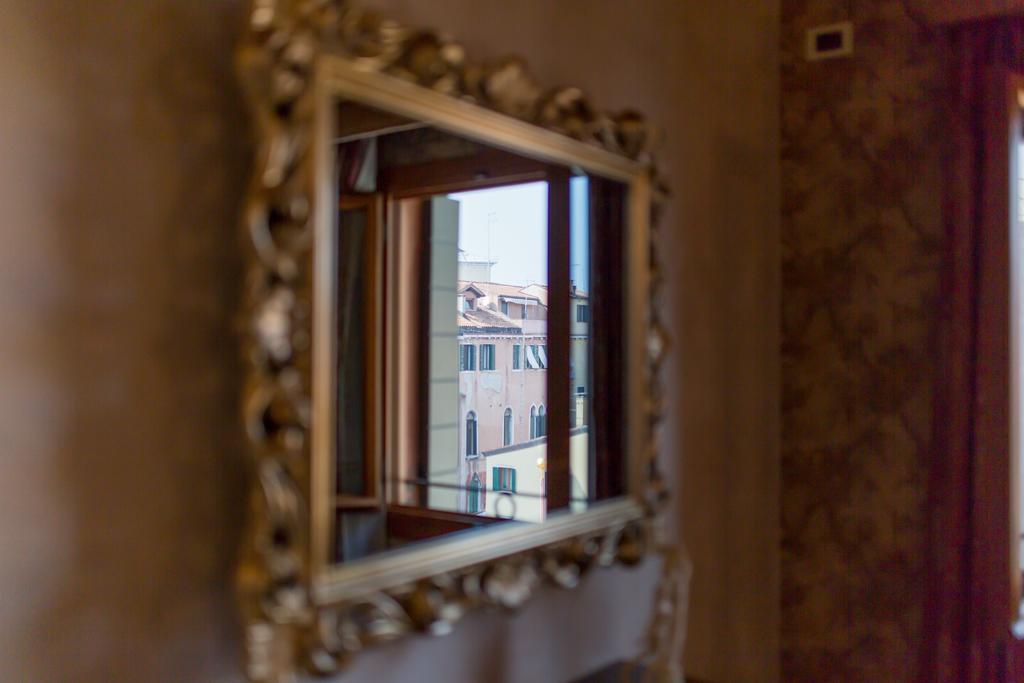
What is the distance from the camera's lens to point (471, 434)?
133cm

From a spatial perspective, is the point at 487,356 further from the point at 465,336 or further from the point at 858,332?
the point at 858,332

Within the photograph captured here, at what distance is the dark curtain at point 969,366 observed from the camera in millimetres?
2094

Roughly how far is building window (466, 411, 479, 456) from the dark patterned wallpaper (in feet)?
4.40

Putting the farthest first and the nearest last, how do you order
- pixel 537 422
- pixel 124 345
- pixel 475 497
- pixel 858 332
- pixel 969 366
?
pixel 858 332
pixel 969 366
pixel 537 422
pixel 475 497
pixel 124 345

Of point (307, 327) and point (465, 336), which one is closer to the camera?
point (307, 327)

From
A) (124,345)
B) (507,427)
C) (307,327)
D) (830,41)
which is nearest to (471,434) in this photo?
(507,427)

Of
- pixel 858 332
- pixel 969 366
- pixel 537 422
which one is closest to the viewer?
pixel 537 422

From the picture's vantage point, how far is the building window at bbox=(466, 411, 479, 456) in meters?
1.33

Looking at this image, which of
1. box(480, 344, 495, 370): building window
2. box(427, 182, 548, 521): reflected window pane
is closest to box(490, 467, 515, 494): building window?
box(427, 182, 548, 521): reflected window pane

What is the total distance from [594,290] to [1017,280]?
1.18 metres

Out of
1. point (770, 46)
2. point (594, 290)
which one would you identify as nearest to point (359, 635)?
point (594, 290)

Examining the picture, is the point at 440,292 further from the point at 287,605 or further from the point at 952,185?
the point at 952,185

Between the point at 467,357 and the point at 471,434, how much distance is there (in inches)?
4.6

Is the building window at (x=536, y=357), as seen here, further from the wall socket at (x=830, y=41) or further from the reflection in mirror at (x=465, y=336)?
the wall socket at (x=830, y=41)
